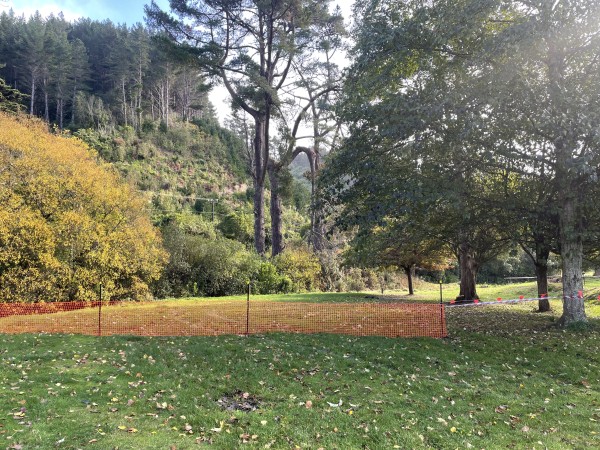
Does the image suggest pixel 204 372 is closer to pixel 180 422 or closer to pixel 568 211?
pixel 180 422

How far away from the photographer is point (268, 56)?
1088 inches

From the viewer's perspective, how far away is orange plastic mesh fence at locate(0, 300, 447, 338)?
10.2 meters

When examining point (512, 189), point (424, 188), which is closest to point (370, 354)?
point (424, 188)

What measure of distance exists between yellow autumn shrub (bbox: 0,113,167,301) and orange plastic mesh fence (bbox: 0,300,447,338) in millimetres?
2415

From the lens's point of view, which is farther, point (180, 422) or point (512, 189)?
point (512, 189)

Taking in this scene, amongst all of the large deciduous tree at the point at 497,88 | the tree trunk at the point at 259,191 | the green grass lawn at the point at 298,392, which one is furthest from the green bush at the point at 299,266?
the green grass lawn at the point at 298,392

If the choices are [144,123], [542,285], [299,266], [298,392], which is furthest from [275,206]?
[144,123]

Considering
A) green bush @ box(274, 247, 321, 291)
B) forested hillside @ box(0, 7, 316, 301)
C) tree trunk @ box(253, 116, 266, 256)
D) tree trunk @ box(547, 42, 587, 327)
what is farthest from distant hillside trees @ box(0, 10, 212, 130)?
tree trunk @ box(547, 42, 587, 327)

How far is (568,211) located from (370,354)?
6674 millimetres

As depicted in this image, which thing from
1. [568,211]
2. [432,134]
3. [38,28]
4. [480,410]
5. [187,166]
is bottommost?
[480,410]

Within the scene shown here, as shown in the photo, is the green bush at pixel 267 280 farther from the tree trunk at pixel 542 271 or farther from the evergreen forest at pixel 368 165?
the tree trunk at pixel 542 271

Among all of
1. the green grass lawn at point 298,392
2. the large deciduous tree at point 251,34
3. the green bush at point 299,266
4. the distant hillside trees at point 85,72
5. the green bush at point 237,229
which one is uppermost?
the distant hillside trees at point 85,72

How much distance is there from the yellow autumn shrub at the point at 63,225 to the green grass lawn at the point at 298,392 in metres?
8.40

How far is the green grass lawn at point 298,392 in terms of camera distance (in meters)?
4.46
